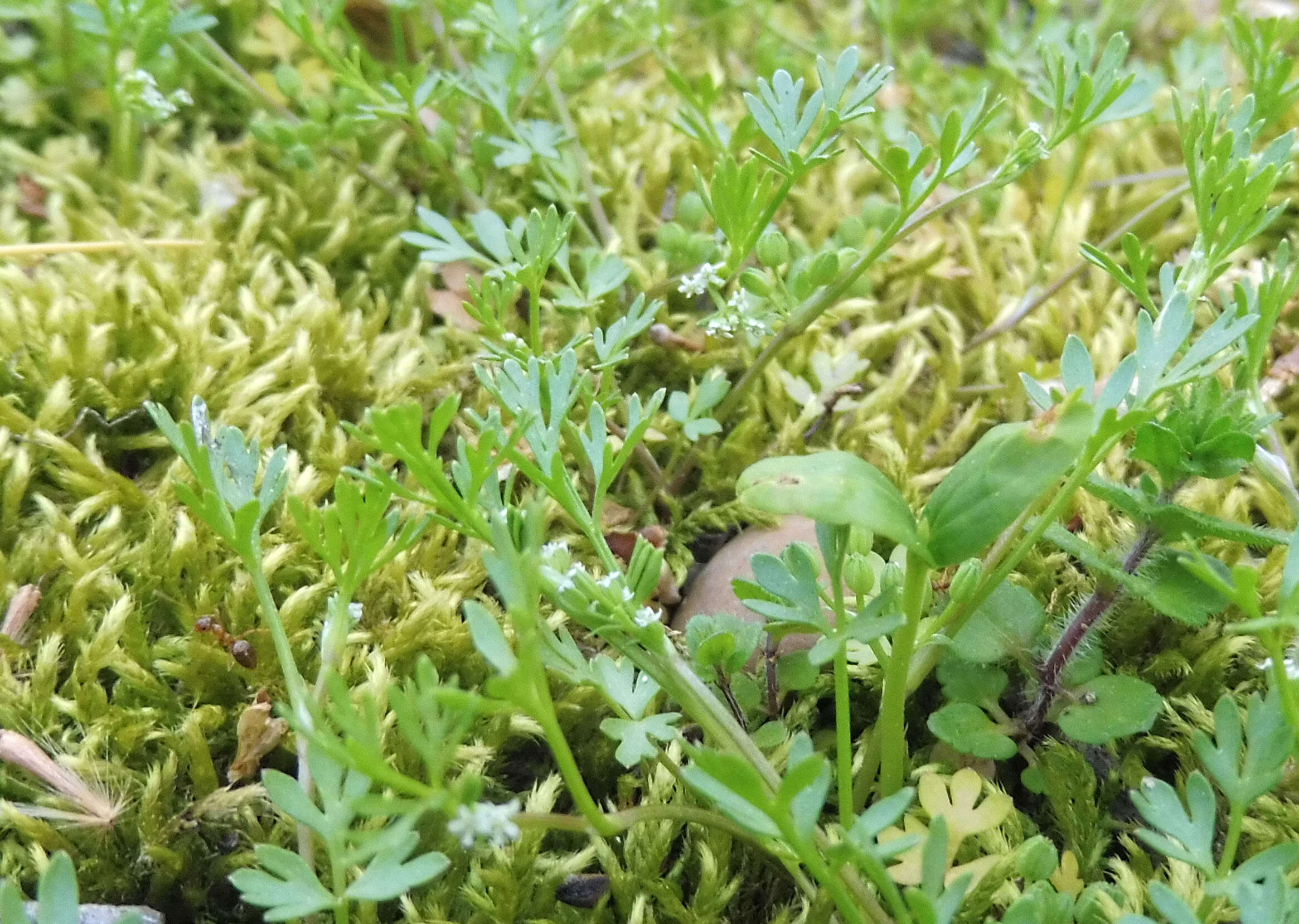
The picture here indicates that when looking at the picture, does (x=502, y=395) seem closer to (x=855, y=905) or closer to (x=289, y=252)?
(x=855, y=905)

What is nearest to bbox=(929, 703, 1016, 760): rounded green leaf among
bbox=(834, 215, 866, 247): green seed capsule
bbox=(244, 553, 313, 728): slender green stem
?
bbox=(244, 553, 313, 728): slender green stem

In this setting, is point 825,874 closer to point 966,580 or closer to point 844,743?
point 844,743

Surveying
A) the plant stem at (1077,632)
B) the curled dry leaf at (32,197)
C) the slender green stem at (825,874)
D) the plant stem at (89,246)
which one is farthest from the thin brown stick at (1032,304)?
the curled dry leaf at (32,197)

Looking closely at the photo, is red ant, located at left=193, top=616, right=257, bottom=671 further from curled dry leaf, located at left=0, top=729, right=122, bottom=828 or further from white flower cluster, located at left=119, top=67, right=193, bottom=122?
white flower cluster, located at left=119, top=67, right=193, bottom=122

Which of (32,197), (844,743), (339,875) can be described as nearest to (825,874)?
(844,743)

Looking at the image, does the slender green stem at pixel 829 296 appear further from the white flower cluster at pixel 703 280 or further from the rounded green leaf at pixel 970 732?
the rounded green leaf at pixel 970 732

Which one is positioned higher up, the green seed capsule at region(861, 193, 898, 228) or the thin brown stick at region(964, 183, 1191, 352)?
the green seed capsule at region(861, 193, 898, 228)
